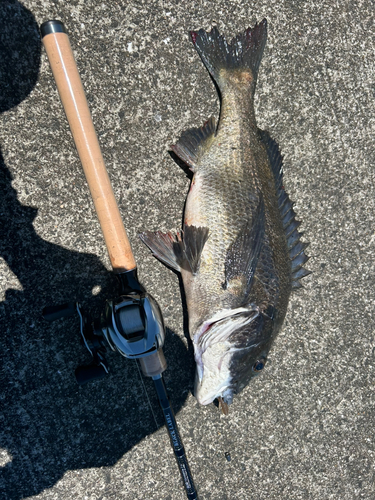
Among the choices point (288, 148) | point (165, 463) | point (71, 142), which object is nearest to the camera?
point (71, 142)

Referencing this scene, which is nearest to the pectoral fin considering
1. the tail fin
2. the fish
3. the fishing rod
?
the fish

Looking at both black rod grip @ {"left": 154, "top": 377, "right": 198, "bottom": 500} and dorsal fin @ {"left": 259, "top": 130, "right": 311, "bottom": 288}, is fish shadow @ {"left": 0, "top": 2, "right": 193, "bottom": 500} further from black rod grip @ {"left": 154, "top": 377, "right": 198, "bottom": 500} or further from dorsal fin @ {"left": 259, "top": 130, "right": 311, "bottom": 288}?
dorsal fin @ {"left": 259, "top": 130, "right": 311, "bottom": 288}

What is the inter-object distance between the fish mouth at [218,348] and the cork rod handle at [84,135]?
588 mm

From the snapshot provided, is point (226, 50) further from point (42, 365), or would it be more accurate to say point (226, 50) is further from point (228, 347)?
point (42, 365)

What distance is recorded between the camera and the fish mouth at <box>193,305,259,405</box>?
1861mm

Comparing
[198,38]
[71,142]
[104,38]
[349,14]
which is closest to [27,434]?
[71,142]

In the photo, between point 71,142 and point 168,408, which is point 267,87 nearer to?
point 71,142

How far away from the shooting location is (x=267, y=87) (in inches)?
92.6

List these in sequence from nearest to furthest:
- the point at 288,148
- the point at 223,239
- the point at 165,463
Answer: the point at 223,239
the point at 165,463
the point at 288,148

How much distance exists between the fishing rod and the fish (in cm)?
31

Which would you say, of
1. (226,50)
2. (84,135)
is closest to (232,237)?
(84,135)

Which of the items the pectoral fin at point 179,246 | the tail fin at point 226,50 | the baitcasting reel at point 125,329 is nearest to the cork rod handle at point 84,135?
the baitcasting reel at point 125,329

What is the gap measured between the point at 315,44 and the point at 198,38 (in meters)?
0.92

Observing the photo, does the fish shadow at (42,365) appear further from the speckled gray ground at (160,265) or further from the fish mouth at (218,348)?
the fish mouth at (218,348)
